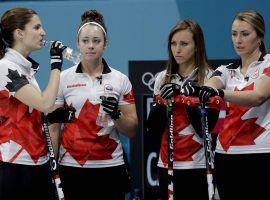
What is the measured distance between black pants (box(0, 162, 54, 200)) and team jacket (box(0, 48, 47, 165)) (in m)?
0.03

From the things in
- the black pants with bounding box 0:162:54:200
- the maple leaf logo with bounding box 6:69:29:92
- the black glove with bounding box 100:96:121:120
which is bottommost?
the black pants with bounding box 0:162:54:200

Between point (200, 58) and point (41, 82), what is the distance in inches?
72.5

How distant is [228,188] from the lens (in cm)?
342

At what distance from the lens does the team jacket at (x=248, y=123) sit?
333cm

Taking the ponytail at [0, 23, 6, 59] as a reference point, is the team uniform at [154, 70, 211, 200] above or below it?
below

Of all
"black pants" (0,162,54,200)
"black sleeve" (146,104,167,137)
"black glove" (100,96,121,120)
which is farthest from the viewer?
"black sleeve" (146,104,167,137)

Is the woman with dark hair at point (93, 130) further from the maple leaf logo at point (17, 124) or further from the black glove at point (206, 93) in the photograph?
the black glove at point (206, 93)

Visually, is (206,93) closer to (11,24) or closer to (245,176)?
(245,176)

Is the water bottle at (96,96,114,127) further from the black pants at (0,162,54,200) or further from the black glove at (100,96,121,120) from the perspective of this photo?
the black pants at (0,162,54,200)

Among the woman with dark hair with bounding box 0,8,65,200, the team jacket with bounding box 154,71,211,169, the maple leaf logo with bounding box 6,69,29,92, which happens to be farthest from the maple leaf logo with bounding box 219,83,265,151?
the maple leaf logo with bounding box 6,69,29,92

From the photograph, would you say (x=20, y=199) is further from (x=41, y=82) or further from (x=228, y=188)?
(x=41, y=82)

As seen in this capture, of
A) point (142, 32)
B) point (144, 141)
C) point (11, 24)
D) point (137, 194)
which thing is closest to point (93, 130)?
point (11, 24)

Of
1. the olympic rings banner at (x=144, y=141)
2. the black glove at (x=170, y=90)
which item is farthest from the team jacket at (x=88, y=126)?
the olympic rings banner at (x=144, y=141)

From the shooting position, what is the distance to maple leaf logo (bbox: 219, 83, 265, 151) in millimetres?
3340
